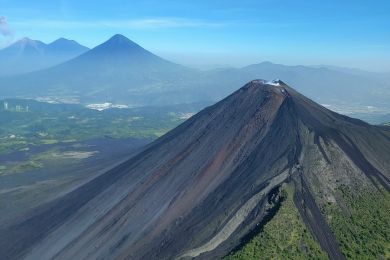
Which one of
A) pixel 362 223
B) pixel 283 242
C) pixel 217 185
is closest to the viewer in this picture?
pixel 283 242

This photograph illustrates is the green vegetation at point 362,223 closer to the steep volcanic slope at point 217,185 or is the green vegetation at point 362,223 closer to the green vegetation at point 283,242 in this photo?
the steep volcanic slope at point 217,185

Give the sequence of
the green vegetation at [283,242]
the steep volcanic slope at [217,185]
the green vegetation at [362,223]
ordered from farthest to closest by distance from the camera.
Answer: the steep volcanic slope at [217,185], the green vegetation at [362,223], the green vegetation at [283,242]

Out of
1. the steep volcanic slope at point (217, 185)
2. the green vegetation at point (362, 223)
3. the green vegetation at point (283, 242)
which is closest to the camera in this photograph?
the green vegetation at point (283, 242)

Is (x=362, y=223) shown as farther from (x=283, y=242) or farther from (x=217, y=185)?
(x=217, y=185)

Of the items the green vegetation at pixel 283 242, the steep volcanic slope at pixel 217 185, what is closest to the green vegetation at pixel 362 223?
the steep volcanic slope at pixel 217 185

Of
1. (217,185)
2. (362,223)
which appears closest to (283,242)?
(362,223)

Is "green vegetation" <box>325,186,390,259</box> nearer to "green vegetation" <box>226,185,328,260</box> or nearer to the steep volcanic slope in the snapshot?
the steep volcanic slope

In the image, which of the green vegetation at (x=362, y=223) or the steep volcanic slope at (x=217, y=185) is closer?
the green vegetation at (x=362, y=223)
